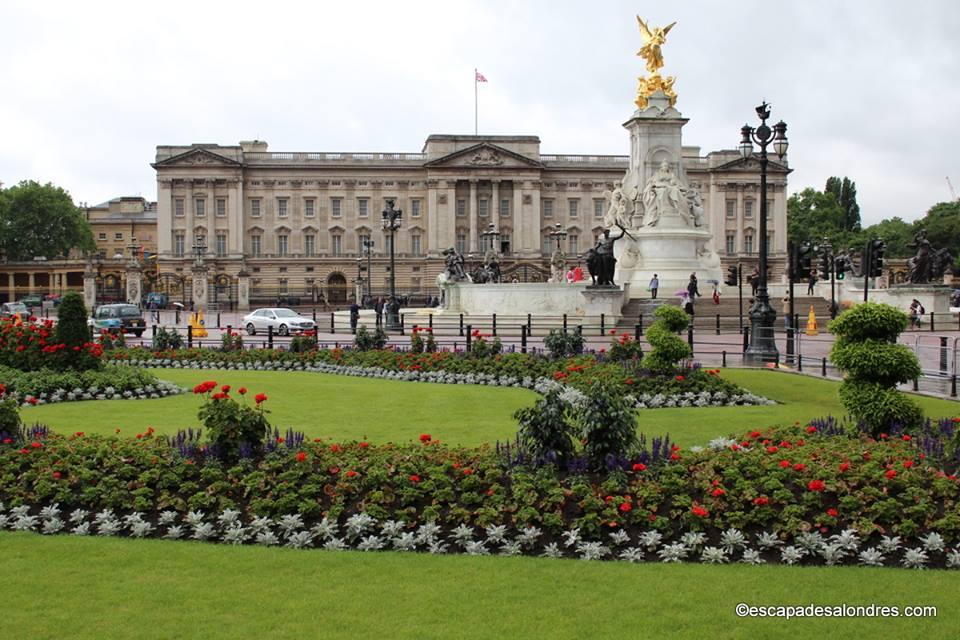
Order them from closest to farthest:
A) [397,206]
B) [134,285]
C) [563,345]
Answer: [563,345] → [134,285] → [397,206]

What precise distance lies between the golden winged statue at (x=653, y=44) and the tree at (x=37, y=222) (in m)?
82.7

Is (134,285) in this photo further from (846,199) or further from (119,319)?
(846,199)

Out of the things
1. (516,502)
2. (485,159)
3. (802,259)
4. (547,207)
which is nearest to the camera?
(516,502)

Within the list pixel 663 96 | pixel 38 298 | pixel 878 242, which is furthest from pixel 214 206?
pixel 878 242

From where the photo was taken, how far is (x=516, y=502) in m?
8.67

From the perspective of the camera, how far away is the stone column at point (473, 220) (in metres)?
106

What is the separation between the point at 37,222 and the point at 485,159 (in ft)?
157

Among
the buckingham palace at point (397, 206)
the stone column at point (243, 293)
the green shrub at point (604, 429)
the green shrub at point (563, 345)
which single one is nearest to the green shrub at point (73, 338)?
the green shrub at point (563, 345)

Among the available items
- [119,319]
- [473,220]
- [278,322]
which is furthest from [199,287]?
[473,220]

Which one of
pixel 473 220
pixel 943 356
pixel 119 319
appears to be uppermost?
pixel 473 220

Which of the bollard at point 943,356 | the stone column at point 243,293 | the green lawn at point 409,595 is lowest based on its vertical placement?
the green lawn at point 409,595

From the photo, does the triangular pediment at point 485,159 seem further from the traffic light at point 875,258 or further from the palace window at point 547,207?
the traffic light at point 875,258

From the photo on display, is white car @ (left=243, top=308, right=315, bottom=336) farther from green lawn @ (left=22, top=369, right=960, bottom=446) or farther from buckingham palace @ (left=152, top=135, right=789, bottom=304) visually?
buckingham palace @ (left=152, top=135, right=789, bottom=304)

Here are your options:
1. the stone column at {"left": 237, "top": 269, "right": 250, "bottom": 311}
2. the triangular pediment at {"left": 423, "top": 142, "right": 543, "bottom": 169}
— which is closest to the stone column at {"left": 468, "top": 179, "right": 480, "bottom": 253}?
the triangular pediment at {"left": 423, "top": 142, "right": 543, "bottom": 169}
